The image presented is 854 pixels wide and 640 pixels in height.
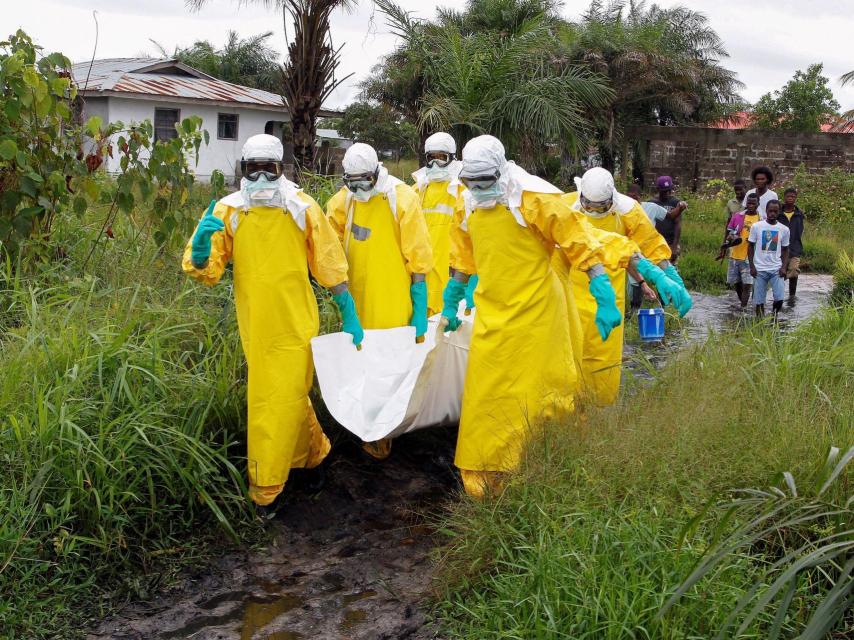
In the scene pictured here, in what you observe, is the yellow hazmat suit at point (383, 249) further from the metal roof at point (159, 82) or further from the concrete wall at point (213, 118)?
the concrete wall at point (213, 118)

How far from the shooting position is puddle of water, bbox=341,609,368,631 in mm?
3994

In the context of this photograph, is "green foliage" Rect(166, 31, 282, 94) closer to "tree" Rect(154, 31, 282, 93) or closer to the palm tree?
"tree" Rect(154, 31, 282, 93)

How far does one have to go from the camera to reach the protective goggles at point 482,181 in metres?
4.74

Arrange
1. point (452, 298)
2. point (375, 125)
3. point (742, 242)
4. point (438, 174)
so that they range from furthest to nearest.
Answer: point (375, 125) < point (742, 242) < point (438, 174) < point (452, 298)

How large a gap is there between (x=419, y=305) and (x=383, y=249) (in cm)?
38

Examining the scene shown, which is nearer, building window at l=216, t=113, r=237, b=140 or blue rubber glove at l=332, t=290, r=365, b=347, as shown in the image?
blue rubber glove at l=332, t=290, r=365, b=347

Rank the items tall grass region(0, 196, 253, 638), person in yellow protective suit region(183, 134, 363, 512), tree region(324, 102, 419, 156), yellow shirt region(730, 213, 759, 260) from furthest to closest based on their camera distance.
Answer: tree region(324, 102, 419, 156)
yellow shirt region(730, 213, 759, 260)
person in yellow protective suit region(183, 134, 363, 512)
tall grass region(0, 196, 253, 638)

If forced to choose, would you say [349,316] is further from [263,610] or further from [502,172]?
[263,610]

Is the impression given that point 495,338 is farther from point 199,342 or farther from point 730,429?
point 199,342

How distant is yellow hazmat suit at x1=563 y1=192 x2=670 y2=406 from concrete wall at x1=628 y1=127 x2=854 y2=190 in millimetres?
13864

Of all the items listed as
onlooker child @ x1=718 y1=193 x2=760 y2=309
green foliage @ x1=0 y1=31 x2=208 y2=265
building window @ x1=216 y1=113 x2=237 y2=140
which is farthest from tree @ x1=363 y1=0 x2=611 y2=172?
building window @ x1=216 y1=113 x2=237 y2=140

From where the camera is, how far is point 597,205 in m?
5.96

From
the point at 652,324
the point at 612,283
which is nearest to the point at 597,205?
the point at 612,283

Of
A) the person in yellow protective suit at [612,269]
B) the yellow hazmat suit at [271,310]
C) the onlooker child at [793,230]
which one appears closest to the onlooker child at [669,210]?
the onlooker child at [793,230]
